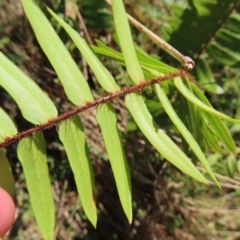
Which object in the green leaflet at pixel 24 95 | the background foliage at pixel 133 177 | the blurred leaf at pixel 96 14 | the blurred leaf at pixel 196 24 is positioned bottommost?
the background foliage at pixel 133 177

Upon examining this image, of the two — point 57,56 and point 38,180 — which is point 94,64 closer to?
point 57,56

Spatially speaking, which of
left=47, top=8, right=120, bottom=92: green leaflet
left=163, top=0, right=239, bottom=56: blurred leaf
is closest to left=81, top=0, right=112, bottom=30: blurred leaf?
left=163, top=0, right=239, bottom=56: blurred leaf

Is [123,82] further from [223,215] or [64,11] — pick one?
[223,215]

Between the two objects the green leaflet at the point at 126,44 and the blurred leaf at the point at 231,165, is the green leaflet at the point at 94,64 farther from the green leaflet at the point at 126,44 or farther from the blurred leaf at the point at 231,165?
the blurred leaf at the point at 231,165

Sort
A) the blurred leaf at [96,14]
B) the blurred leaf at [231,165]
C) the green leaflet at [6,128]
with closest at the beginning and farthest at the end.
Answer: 1. the green leaflet at [6,128]
2. the blurred leaf at [231,165]
3. the blurred leaf at [96,14]

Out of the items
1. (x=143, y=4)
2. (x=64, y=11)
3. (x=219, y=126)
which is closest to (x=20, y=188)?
(x=64, y=11)

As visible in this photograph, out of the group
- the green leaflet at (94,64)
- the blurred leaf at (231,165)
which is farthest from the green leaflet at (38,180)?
the blurred leaf at (231,165)
